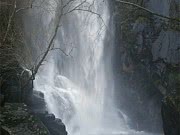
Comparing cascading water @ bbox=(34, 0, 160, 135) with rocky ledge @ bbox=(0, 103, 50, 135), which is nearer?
rocky ledge @ bbox=(0, 103, 50, 135)

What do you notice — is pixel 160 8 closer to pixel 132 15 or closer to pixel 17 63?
pixel 132 15

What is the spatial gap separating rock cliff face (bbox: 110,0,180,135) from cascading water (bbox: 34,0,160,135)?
49.8 inches

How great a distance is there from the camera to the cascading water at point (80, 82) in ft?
80.3

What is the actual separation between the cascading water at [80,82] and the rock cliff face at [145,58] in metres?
1.27

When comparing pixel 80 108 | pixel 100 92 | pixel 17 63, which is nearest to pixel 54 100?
pixel 80 108

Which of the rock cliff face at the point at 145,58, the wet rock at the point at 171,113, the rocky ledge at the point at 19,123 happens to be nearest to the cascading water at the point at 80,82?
the rock cliff face at the point at 145,58

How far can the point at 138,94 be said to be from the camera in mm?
31344

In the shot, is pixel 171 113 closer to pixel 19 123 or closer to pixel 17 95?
pixel 17 95

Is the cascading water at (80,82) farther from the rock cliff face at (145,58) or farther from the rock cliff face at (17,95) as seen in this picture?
the rock cliff face at (17,95)

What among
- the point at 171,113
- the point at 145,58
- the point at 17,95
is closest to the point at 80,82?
the point at 145,58

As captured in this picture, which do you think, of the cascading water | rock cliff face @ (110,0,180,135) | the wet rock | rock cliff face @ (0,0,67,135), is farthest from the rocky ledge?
rock cliff face @ (110,0,180,135)

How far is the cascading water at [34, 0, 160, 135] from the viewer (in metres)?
24.5

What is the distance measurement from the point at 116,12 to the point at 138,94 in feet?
25.1

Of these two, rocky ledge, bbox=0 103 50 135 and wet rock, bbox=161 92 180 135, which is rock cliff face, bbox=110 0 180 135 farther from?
rocky ledge, bbox=0 103 50 135
